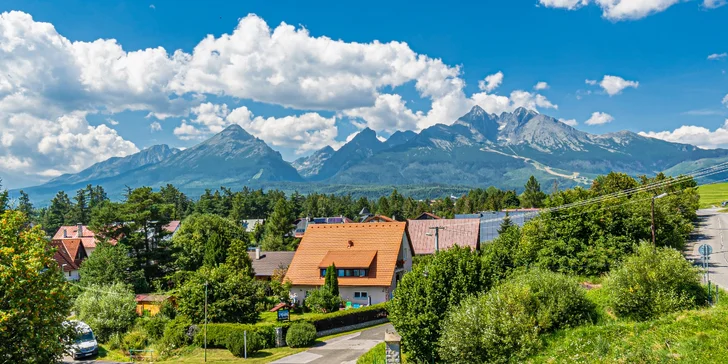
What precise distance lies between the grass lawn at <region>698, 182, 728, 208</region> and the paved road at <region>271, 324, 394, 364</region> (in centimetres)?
9105

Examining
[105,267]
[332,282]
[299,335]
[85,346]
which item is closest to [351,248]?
[332,282]

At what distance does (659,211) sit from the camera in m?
37.8

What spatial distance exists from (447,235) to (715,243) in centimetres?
3437

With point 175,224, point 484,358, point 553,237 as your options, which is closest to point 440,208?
point 175,224

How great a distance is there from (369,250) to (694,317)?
1377 inches

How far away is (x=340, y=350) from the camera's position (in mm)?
32375

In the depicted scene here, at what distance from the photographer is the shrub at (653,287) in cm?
2106

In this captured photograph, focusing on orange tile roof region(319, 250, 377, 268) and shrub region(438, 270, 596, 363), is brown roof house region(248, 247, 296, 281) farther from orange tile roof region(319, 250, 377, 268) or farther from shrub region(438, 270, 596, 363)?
shrub region(438, 270, 596, 363)

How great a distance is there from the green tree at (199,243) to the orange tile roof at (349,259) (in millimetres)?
11360

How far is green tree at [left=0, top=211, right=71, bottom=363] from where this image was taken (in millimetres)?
17656

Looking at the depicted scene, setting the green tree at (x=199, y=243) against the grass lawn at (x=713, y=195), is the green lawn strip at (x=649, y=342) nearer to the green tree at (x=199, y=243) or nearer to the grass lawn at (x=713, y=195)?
the green tree at (x=199, y=243)

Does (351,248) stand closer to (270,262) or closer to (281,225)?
(270,262)

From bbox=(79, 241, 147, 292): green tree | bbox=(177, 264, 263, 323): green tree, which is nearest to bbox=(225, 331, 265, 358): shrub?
bbox=(177, 264, 263, 323): green tree

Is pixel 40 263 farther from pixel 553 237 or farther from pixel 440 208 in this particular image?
pixel 440 208
